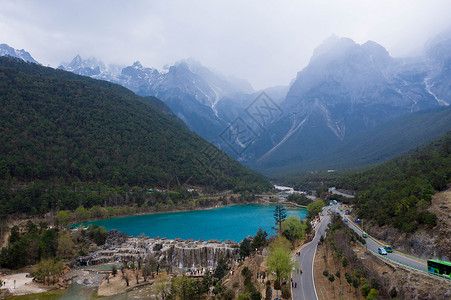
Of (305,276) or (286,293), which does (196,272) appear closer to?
(305,276)

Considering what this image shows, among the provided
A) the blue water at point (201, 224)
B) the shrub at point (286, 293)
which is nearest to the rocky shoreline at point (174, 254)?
the blue water at point (201, 224)

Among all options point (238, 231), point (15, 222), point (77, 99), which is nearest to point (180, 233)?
point (238, 231)

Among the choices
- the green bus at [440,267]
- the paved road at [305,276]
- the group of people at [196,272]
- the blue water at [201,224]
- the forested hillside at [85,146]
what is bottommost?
the group of people at [196,272]

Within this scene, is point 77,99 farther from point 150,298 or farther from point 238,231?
point 150,298

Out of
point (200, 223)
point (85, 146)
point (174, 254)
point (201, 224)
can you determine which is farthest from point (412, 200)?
point (85, 146)

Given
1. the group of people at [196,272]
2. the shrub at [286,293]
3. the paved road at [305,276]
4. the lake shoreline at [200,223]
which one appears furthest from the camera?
the lake shoreline at [200,223]

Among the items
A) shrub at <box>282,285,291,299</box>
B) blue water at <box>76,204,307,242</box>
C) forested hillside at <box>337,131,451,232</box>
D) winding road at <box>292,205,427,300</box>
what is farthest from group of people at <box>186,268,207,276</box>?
forested hillside at <box>337,131,451,232</box>

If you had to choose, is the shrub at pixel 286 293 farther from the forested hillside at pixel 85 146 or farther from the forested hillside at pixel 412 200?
the forested hillside at pixel 85 146

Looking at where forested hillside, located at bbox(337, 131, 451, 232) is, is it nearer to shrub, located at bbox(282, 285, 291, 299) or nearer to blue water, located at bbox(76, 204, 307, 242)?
shrub, located at bbox(282, 285, 291, 299)
